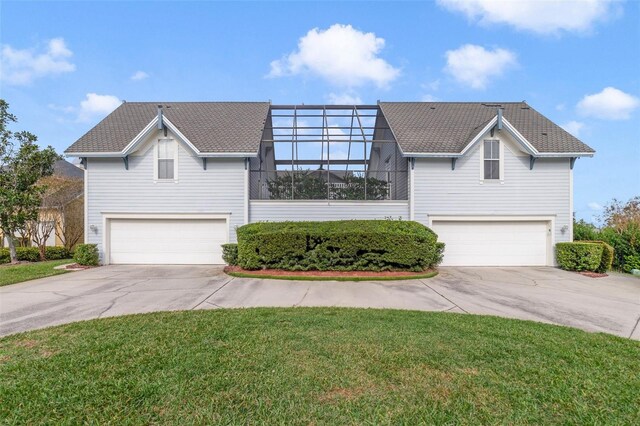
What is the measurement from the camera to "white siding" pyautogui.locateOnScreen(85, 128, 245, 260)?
12523 mm

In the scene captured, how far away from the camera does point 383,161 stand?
16.0 metres

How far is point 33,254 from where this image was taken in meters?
14.7

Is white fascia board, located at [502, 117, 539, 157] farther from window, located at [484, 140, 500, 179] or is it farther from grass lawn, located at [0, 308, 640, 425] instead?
grass lawn, located at [0, 308, 640, 425]

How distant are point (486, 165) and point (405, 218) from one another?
3.96 meters

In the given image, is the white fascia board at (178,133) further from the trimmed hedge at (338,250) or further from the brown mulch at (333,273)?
the brown mulch at (333,273)

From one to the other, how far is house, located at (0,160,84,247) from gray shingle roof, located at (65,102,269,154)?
14.1ft

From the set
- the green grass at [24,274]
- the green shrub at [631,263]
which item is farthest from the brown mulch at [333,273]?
the green shrub at [631,263]

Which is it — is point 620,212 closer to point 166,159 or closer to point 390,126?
point 390,126

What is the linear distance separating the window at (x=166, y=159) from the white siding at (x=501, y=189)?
32.5 ft

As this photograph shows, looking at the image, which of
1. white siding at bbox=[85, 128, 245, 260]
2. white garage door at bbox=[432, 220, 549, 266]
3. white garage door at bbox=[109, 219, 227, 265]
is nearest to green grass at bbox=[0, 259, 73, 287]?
white siding at bbox=[85, 128, 245, 260]

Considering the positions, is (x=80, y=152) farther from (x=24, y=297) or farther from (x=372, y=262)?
(x=372, y=262)

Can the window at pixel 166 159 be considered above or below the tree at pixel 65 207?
above

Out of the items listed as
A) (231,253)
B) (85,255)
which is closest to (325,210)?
(231,253)

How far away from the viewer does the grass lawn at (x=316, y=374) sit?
110 inches
